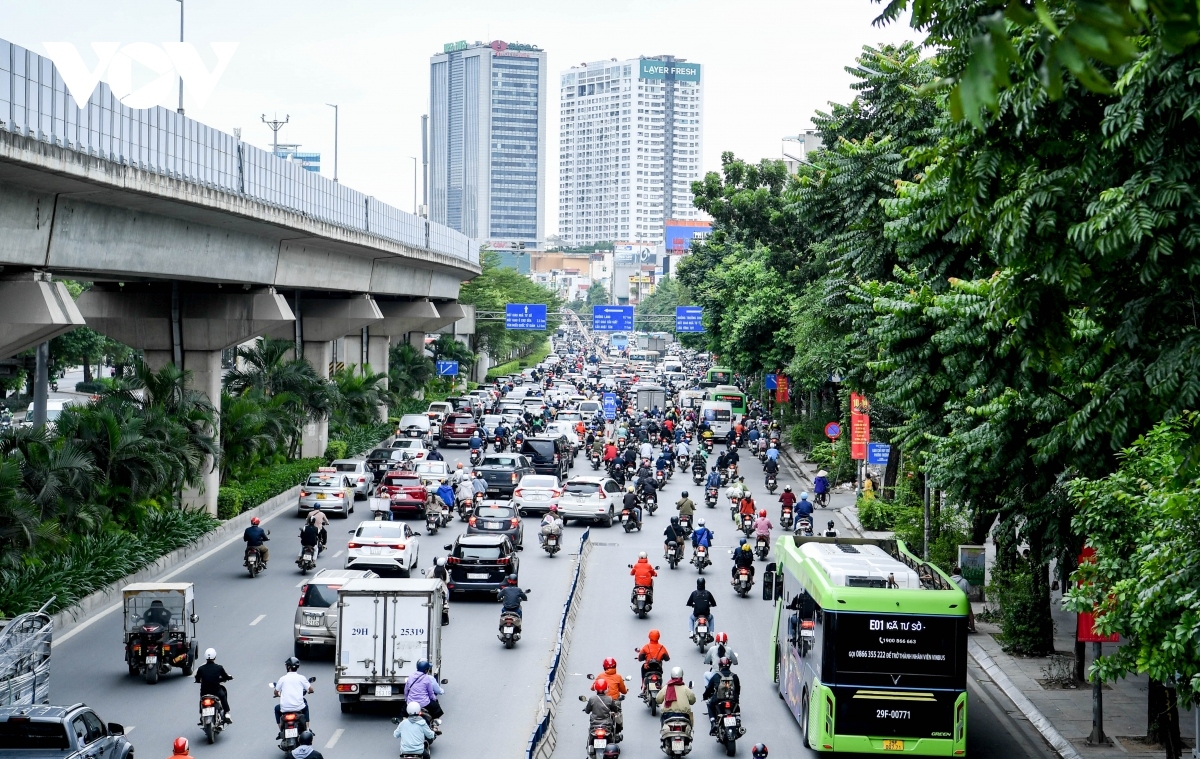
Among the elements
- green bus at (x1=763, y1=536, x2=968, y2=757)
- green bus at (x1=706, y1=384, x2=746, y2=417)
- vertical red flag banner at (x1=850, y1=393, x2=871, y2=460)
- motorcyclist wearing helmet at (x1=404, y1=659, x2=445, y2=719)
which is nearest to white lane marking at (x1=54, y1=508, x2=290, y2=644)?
motorcyclist wearing helmet at (x1=404, y1=659, x2=445, y2=719)

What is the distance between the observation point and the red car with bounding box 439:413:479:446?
60062 millimetres

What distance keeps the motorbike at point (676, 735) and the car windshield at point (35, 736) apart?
21.5 feet

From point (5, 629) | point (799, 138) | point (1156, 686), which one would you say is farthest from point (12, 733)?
point (799, 138)

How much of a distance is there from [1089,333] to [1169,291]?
109 inches

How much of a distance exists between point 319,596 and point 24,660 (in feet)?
15.1

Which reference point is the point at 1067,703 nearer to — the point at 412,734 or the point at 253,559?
the point at 412,734

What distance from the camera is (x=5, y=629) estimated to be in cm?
1734

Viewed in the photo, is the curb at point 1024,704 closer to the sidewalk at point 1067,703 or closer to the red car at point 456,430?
the sidewalk at point 1067,703

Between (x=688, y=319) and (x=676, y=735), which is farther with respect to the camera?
(x=688, y=319)

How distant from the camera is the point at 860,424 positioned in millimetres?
36812

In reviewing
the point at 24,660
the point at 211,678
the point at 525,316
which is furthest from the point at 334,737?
the point at 525,316

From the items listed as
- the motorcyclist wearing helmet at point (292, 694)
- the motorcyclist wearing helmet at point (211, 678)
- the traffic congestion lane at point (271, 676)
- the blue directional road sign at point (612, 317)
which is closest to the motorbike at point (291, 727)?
the motorcyclist wearing helmet at point (292, 694)

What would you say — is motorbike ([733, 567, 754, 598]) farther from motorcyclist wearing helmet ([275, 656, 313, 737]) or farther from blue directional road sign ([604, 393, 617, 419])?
blue directional road sign ([604, 393, 617, 419])

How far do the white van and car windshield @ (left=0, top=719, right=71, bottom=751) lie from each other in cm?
5428
